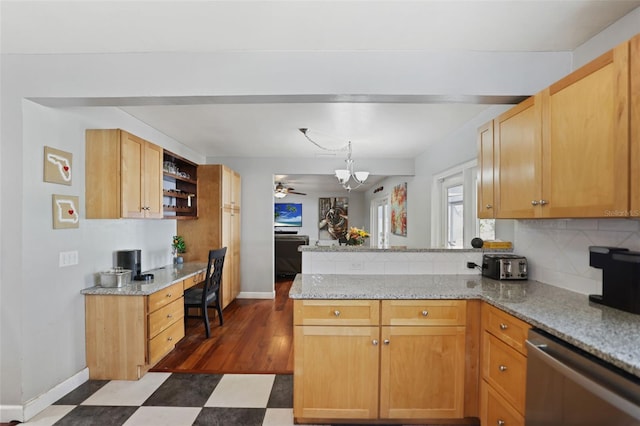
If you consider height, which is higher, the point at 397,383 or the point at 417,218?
the point at 417,218

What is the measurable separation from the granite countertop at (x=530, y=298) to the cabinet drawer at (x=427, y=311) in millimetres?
39

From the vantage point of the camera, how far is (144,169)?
2973 mm

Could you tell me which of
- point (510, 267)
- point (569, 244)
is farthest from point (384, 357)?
point (569, 244)

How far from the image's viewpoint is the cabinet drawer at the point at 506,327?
1.53m

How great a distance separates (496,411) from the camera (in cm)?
173

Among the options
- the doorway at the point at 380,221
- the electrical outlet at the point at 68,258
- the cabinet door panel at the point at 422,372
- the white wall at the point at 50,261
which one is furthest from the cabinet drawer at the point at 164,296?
the doorway at the point at 380,221

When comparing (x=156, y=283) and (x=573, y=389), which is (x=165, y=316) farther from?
(x=573, y=389)

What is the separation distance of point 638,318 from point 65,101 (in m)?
3.45

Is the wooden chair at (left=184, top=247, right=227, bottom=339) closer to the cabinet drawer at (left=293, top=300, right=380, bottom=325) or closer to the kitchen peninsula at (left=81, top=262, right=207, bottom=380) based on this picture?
the kitchen peninsula at (left=81, top=262, right=207, bottom=380)

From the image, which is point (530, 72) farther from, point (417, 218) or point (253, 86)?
point (417, 218)

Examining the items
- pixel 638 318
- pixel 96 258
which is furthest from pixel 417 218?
pixel 96 258

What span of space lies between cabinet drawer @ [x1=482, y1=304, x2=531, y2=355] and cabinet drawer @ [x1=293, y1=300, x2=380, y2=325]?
62cm

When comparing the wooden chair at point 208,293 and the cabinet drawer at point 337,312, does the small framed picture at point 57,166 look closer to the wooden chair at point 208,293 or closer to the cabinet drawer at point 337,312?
the wooden chair at point 208,293

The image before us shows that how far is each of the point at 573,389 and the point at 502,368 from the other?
0.50 m
